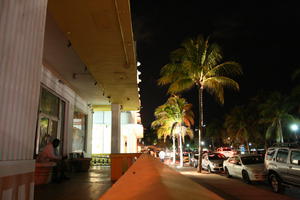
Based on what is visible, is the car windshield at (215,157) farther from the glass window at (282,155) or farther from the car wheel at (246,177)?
the glass window at (282,155)

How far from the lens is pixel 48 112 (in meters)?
12.1

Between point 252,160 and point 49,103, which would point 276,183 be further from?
point 49,103

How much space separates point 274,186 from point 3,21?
37.3ft

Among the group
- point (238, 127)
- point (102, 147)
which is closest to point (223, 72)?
point (102, 147)

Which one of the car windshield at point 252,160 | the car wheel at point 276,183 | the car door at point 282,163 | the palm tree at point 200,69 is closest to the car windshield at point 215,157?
the palm tree at point 200,69

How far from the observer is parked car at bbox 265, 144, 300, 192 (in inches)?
397

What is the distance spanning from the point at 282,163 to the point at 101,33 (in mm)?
8607

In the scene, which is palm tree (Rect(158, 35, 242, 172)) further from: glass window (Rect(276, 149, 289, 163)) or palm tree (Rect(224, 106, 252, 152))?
palm tree (Rect(224, 106, 252, 152))

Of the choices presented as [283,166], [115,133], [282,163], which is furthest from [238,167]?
[115,133]

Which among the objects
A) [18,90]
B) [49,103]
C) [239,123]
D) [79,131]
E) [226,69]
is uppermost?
[239,123]

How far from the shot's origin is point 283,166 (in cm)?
1075

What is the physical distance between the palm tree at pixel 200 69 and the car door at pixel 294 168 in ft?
24.7

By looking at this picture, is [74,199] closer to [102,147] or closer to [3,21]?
[3,21]

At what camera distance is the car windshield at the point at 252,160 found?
15113 mm
